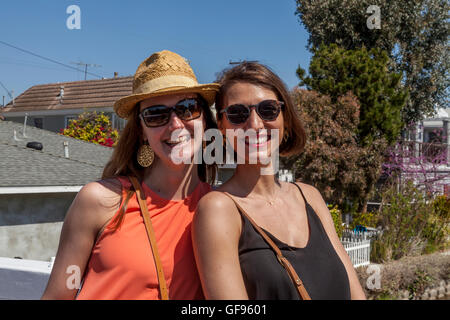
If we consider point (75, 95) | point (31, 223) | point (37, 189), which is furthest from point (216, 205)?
point (75, 95)

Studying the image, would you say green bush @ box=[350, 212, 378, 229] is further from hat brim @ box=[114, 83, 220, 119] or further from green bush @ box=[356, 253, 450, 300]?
hat brim @ box=[114, 83, 220, 119]

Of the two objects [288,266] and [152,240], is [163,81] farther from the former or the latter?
[288,266]

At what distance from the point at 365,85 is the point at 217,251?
49.2 ft

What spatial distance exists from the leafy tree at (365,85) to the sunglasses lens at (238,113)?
13947mm

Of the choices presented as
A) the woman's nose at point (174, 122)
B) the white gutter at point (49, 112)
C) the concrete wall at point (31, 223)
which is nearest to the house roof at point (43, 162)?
the concrete wall at point (31, 223)

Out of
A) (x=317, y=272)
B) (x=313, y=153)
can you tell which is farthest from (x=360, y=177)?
(x=317, y=272)

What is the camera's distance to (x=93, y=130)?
1884 cm

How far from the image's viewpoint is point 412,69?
20.1 m

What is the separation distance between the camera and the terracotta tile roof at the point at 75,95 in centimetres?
2383

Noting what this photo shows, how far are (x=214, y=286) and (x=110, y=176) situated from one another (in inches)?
33.9

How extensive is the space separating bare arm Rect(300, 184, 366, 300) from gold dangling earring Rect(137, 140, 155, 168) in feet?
2.56

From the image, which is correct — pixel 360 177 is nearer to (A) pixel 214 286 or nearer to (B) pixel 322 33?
(B) pixel 322 33

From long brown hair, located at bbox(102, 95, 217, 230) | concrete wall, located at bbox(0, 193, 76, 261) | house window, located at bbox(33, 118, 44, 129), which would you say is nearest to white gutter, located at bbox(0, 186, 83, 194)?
concrete wall, located at bbox(0, 193, 76, 261)

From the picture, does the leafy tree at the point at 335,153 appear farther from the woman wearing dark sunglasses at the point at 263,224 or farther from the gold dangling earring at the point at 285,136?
the woman wearing dark sunglasses at the point at 263,224
